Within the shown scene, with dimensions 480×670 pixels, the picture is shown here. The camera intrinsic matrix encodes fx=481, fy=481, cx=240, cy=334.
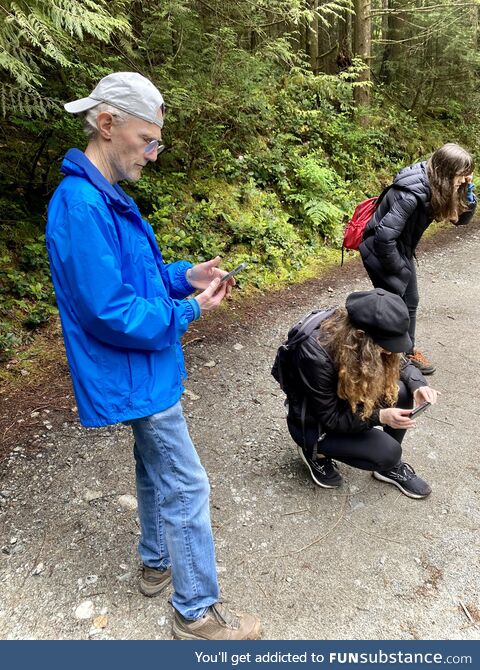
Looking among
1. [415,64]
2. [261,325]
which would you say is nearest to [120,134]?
[261,325]

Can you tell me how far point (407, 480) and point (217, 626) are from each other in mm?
1649

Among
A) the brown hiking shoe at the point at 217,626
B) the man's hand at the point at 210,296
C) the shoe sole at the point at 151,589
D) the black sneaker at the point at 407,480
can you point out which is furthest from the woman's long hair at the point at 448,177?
the shoe sole at the point at 151,589

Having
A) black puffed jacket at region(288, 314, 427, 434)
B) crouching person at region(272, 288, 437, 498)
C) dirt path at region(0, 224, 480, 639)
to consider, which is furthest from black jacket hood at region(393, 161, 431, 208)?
dirt path at region(0, 224, 480, 639)

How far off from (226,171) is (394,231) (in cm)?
475

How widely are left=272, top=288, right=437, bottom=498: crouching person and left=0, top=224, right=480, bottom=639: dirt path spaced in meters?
0.31

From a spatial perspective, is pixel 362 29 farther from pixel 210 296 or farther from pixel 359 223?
pixel 210 296

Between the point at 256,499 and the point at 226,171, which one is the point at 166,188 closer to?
the point at 226,171

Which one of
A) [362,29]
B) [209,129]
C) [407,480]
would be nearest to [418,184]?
[407,480]

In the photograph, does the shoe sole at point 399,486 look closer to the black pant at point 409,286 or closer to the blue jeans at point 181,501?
the black pant at point 409,286

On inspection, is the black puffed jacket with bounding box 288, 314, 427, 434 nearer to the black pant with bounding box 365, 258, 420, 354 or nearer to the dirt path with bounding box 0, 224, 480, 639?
the dirt path with bounding box 0, 224, 480, 639

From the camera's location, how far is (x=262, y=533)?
9.89ft

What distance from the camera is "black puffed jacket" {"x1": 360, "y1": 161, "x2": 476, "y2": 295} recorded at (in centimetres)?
388

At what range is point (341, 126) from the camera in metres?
10.5

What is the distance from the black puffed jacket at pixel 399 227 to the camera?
3.88 metres
